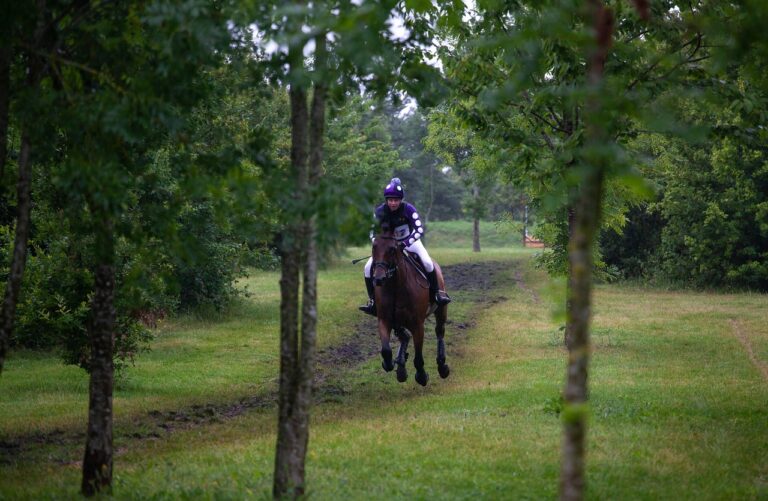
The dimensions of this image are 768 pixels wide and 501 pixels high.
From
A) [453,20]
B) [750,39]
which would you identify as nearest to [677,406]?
[453,20]

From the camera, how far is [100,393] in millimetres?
9359

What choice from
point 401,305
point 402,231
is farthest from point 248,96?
point 401,305

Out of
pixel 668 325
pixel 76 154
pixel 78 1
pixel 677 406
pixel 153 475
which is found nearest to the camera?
pixel 76 154

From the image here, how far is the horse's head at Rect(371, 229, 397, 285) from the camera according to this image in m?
15.5

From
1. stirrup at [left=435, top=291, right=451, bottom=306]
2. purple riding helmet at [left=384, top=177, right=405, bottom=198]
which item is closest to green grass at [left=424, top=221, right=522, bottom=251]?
stirrup at [left=435, top=291, right=451, bottom=306]

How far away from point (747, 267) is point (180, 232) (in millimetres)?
35907

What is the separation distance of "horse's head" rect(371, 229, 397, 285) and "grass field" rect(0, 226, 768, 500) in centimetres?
222

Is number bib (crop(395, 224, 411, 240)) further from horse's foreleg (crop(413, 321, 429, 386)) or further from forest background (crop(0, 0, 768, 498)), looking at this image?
forest background (crop(0, 0, 768, 498))

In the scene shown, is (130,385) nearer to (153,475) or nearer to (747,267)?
(153,475)

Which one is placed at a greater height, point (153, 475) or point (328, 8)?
point (328, 8)

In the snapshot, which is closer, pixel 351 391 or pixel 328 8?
pixel 328 8

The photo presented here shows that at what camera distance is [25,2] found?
848cm

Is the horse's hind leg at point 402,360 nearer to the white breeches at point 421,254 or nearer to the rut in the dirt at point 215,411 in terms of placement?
the rut in the dirt at point 215,411

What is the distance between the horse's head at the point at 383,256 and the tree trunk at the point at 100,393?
6.54 metres
